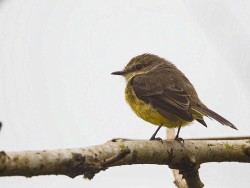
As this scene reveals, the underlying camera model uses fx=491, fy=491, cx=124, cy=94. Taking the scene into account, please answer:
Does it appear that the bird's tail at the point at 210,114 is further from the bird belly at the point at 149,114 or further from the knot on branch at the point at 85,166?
the knot on branch at the point at 85,166

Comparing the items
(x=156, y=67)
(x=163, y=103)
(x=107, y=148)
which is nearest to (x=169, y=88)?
(x=163, y=103)

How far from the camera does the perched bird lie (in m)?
5.95

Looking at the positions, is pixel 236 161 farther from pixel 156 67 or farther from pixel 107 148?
pixel 156 67

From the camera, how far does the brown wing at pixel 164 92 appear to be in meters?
5.99

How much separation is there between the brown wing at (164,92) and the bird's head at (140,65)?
355 mm

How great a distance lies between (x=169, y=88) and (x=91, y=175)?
3602 mm

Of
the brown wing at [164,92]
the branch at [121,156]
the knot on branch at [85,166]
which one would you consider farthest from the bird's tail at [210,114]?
the knot on branch at [85,166]

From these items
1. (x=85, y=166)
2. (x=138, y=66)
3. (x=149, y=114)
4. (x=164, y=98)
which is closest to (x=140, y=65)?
(x=138, y=66)

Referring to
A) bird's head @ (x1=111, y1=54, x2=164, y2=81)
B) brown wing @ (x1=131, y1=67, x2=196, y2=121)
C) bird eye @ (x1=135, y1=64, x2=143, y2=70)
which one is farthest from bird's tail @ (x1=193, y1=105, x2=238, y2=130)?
bird eye @ (x1=135, y1=64, x2=143, y2=70)

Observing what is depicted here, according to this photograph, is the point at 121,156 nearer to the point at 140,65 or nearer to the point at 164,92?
the point at 164,92

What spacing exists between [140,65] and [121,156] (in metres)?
5.02

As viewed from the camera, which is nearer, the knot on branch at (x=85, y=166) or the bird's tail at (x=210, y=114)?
the knot on branch at (x=85, y=166)

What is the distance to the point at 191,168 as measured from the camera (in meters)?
4.38

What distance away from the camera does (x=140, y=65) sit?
7969mm
